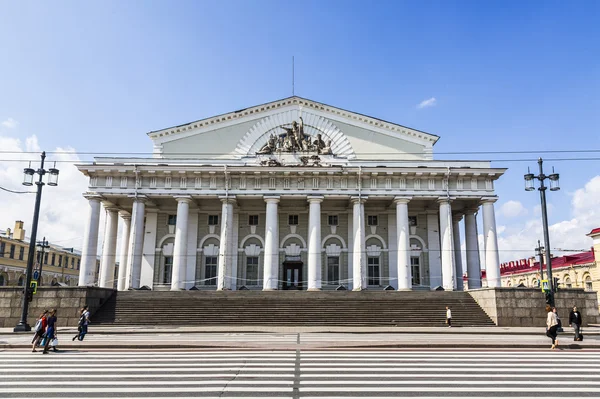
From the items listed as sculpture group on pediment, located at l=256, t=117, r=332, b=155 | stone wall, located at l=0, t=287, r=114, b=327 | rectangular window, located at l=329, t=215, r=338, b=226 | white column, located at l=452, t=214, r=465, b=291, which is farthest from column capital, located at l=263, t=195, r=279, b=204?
white column, located at l=452, t=214, r=465, b=291

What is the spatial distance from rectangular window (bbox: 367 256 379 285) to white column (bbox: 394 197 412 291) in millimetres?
4857

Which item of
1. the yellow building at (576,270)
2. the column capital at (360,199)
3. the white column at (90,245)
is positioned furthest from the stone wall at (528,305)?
the white column at (90,245)

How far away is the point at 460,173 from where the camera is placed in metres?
37.4

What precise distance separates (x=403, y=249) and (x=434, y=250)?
21.1ft

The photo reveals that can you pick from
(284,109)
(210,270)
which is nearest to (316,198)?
(284,109)

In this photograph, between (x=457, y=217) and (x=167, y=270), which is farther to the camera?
(x=457, y=217)

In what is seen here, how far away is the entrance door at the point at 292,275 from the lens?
40406 millimetres

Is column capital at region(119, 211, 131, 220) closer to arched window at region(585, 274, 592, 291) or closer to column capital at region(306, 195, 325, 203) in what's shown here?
column capital at region(306, 195, 325, 203)

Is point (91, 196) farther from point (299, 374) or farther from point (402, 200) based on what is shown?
point (299, 374)

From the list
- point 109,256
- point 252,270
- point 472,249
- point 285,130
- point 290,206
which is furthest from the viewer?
point 285,130

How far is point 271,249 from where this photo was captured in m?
36.4

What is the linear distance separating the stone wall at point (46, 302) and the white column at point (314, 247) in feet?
53.6

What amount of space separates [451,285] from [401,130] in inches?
605

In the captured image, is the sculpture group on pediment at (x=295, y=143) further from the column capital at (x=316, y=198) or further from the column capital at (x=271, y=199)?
the column capital at (x=271, y=199)
